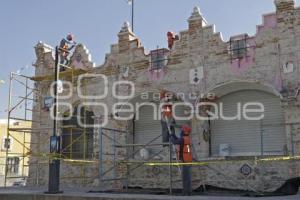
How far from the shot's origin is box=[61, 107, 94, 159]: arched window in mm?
17438

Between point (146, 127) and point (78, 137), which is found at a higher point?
point (146, 127)

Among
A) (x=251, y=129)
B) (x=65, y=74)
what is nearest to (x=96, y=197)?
(x=251, y=129)

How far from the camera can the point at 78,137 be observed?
1797 cm

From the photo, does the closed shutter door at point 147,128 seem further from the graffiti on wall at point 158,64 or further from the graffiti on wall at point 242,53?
the graffiti on wall at point 242,53

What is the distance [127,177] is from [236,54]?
6.01m

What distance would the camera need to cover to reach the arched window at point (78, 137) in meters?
17.4

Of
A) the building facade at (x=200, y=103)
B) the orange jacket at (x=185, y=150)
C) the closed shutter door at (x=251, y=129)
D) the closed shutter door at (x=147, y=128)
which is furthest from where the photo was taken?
the closed shutter door at (x=147, y=128)

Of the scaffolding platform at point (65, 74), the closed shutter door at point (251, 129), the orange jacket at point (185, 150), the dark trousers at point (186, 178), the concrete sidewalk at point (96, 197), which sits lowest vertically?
the concrete sidewalk at point (96, 197)

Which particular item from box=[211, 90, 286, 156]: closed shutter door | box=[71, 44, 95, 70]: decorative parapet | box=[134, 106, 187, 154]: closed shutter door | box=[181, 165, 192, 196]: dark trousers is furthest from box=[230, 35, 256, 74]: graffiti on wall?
box=[71, 44, 95, 70]: decorative parapet

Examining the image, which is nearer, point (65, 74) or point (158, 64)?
point (158, 64)

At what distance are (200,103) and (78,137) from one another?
611 cm

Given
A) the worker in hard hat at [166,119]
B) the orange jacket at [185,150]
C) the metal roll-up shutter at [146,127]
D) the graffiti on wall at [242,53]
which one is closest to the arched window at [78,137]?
the metal roll-up shutter at [146,127]

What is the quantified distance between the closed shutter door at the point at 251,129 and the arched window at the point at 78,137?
5548 mm

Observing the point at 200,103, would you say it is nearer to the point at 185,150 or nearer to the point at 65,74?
the point at 185,150
